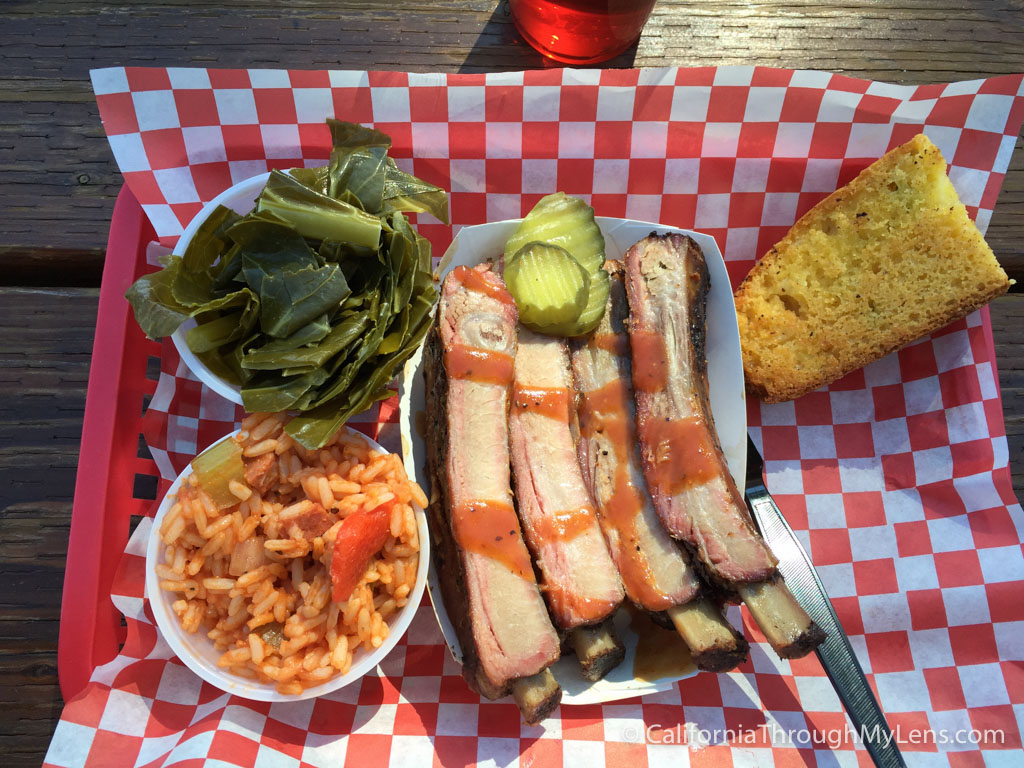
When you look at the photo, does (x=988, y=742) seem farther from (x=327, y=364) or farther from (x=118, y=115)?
(x=118, y=115)

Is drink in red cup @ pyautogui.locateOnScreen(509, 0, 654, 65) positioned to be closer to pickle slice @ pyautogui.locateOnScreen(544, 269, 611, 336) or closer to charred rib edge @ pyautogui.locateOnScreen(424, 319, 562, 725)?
pickle slice @ pyautogui.locateOnScreen(544, 269, 611, 336)

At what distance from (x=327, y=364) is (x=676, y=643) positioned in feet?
5.72

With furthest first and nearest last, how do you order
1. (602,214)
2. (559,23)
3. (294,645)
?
(602,214) → (559,23) → (294,645)

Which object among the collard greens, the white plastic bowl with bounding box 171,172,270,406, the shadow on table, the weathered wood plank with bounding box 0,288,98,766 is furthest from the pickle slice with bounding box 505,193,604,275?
the weathered wood plank with bounding box 0,288,98,766

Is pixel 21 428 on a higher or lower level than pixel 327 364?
lower

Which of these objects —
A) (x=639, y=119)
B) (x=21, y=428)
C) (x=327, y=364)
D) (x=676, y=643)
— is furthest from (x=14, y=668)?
(x=639, y=119)

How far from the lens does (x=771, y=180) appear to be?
2934mm

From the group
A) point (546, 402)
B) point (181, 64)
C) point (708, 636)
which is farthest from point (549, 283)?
point (181, 64)

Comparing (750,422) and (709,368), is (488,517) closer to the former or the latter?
(709,368)

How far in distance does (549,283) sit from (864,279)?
4.75 ft

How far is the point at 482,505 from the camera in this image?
2.39 meters

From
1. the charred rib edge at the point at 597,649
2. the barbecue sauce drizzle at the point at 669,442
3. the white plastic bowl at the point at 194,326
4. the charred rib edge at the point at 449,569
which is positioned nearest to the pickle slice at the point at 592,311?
the barbecue sauce drizzle at the point at 669,442

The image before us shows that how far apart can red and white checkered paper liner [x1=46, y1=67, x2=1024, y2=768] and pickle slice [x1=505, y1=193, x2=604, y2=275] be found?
37cm

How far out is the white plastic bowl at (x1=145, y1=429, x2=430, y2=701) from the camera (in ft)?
7.47
